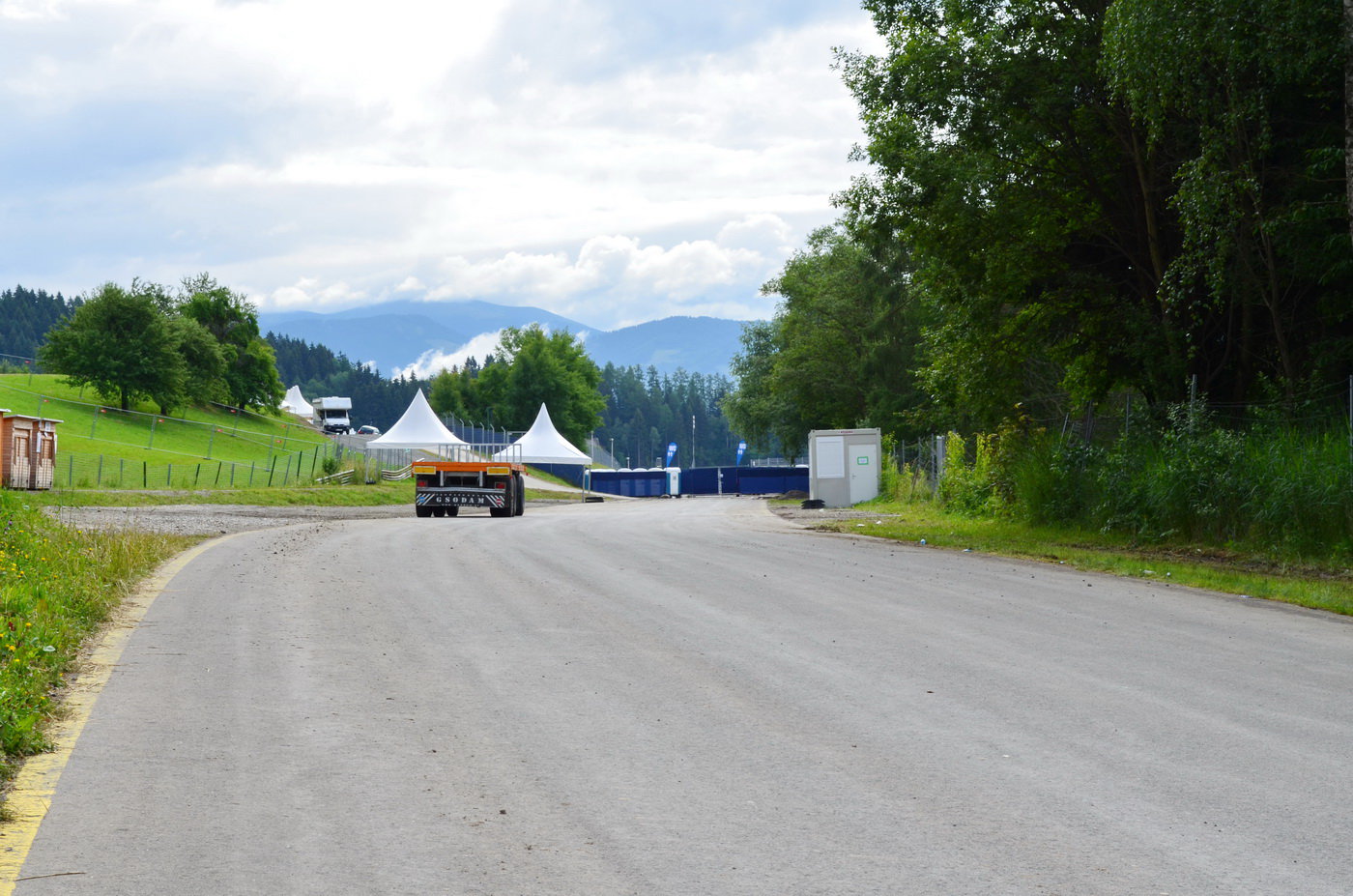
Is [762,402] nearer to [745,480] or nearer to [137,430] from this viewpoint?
[745,480]

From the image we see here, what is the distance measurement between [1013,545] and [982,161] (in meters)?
6.30

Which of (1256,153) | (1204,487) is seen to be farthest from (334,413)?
(1204,487)

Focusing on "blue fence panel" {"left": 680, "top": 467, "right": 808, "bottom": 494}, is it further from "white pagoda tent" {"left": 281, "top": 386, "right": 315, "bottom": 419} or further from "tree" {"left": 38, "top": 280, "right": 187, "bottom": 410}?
"white pagoda tent" {"left": 281, "top": 386, "right": 315, "bottom": 419}

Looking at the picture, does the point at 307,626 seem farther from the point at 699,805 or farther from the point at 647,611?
the point at 699,805

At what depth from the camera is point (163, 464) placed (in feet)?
180

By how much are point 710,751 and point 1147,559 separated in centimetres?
1203

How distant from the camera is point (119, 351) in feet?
269

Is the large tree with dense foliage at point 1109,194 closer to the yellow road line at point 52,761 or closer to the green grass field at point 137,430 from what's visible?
the yellow road line at point 52,761

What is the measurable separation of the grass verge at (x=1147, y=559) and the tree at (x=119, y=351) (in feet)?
222

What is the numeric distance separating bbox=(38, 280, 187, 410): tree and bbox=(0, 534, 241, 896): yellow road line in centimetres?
7800

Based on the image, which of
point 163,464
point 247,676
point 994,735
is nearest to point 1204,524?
point 994,735

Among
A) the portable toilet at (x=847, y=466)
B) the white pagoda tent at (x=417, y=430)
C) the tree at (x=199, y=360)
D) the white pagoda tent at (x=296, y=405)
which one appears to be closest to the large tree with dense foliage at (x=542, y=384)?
the white pagoda tent at (x=296, y=405)

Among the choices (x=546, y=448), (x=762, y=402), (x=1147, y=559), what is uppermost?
(x=762, y=402)

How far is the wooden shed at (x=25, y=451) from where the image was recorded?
119 ft
